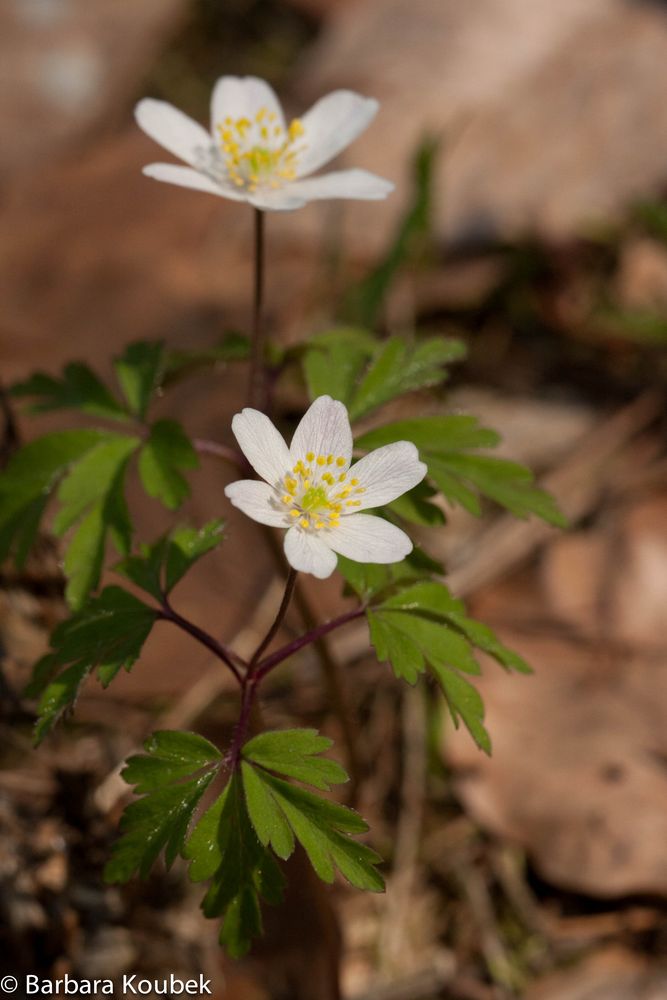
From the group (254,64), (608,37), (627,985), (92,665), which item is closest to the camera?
(92,665)

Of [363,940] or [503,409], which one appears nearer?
[363,940]

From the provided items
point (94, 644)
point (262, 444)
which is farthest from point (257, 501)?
point (94, 644)

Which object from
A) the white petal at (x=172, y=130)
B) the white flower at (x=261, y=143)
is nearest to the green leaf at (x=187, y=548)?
the white flower at (x=261, y=143)

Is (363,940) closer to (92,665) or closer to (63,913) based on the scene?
(63,913)

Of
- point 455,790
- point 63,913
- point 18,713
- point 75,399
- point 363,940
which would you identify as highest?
point 75,399

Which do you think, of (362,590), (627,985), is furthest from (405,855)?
(362,590)

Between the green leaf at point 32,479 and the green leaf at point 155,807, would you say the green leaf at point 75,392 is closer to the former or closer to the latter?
the green leaf at point 32,479

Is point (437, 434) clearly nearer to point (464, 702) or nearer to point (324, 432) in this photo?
point (324, 432)
